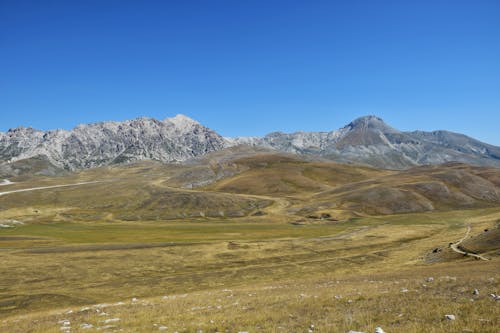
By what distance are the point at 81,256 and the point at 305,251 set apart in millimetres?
53220

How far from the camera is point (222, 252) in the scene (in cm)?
8669

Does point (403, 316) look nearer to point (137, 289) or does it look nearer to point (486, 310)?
point (486, 310)

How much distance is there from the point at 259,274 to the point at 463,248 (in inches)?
1663

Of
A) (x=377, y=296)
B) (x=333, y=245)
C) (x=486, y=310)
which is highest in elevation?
(x=486, y=310)

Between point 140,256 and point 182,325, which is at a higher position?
point 182,325

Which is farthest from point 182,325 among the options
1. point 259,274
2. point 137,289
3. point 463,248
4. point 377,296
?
point 463,248

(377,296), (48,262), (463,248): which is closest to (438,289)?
(377,296)

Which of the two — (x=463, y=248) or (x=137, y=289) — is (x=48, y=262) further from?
(x=463, y=248)

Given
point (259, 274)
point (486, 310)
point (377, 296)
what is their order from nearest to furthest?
1. point (486, 310)
2. point (377, 296)
3. point (259, 274)

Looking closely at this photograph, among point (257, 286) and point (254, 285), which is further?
point (254, 285)

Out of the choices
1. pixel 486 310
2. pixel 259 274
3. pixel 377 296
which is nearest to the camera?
pixel 486 310

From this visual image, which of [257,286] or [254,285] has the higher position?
[257,286]

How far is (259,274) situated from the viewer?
207ft

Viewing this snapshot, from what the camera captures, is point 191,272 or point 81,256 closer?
point 191,272
